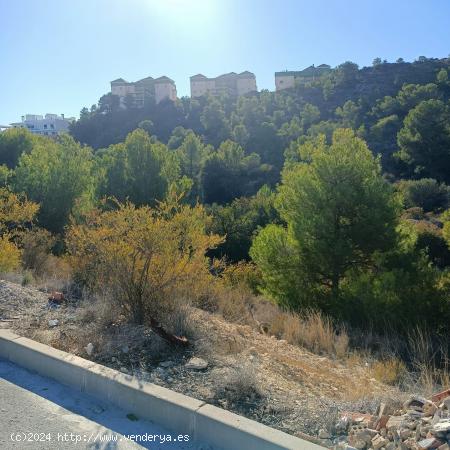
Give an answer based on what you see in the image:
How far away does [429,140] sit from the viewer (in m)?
44.5

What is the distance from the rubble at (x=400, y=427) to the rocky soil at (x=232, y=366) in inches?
2.9

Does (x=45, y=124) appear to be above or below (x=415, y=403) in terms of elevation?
above

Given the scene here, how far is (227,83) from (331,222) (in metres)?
106

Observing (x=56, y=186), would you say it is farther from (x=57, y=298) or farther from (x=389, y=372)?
(x=389, y=372)

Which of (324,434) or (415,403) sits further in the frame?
(415,403)

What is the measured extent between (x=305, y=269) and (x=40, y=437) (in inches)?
437

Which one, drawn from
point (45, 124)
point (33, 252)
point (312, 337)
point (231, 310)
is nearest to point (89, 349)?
point (312, 337)

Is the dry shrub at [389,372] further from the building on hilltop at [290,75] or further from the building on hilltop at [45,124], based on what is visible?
the building on hilltop at [45,124]

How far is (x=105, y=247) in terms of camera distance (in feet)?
19.1

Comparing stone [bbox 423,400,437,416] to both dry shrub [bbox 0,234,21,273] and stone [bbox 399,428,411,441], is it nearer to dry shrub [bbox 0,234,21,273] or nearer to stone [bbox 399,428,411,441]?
stone [bbox 399,428,411,441]

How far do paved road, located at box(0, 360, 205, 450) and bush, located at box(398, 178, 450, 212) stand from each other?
36700mm

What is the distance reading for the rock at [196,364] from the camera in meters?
4.56

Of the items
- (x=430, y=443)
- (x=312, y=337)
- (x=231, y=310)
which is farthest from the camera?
(x=231, y=310)

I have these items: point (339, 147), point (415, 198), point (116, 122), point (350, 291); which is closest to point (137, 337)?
point (350, 291)
